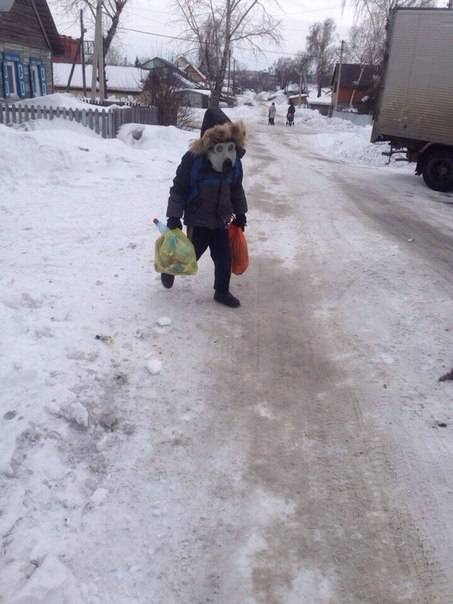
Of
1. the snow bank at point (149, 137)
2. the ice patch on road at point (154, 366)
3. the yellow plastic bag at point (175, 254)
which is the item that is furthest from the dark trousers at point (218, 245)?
the snow bank at point (149, 137)

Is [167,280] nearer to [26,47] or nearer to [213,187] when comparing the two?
[213,187]

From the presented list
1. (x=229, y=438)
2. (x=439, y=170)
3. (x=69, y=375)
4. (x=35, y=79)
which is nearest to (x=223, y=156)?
(x=69, y=375)

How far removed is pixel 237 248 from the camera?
4.76 meters

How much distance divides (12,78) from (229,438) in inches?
889

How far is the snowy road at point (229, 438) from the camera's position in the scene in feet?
6.97

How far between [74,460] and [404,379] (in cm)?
227

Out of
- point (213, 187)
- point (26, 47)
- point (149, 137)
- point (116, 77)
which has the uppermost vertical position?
point (26, 47)

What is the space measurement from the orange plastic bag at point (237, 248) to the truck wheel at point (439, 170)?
9459 millimetres

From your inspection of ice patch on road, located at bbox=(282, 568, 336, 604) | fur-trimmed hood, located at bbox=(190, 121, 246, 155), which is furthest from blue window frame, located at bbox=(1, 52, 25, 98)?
ice patch on road, located at bbox=(282, 568, 336, 604)

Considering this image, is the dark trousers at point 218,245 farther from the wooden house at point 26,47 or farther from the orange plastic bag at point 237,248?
the wooden house at point 26,47

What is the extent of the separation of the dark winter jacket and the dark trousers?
16cm

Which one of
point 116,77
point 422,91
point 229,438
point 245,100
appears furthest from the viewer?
point 245,100

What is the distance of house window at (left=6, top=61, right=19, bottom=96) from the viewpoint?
20719 millimetres

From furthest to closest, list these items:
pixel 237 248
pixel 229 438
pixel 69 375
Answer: pixel 237 248, pixel 69 375, pixel 229 438
